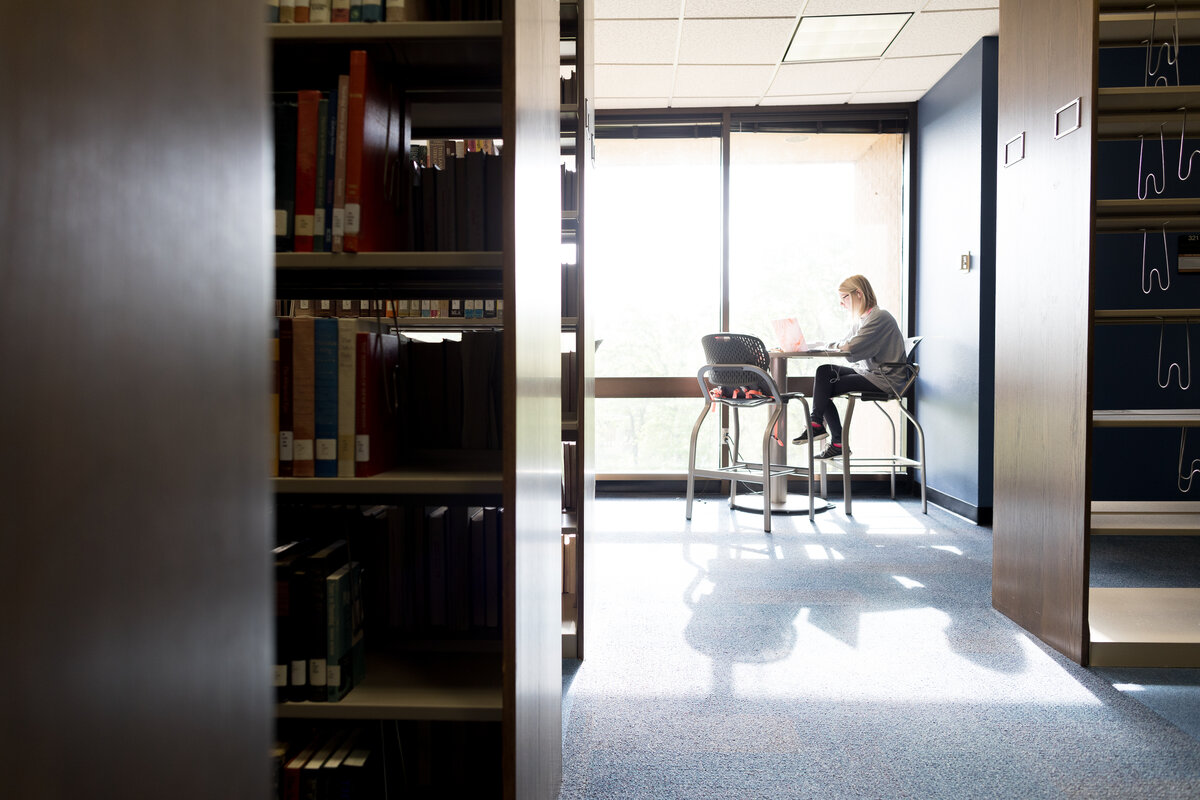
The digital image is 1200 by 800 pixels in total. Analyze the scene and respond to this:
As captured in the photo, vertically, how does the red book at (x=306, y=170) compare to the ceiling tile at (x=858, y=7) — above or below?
below

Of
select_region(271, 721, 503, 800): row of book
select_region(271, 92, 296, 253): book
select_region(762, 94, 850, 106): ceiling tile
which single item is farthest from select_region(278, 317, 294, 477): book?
select_region(762, 94, 850, 106): ceiling tile

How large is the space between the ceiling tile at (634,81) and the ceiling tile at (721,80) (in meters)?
0.07

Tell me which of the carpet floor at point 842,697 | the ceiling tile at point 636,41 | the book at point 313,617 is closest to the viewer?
the book at point 313,617

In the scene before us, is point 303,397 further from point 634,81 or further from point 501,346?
point 634,81

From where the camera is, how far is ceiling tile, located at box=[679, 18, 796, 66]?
3.79 m

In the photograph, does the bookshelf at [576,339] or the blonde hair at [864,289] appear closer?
the bookshelf at [576,339]

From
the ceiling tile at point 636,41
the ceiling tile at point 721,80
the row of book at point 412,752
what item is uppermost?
the ceiling tile at point 721,80

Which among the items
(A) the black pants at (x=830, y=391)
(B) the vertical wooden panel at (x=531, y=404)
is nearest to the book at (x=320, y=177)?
(B) the vertical wooden panel at (x=531, y=404)

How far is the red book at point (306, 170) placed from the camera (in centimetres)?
118

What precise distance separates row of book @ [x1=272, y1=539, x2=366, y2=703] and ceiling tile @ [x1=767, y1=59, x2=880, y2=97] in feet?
13.2

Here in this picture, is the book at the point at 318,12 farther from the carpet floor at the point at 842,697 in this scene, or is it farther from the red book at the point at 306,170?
the carpet floor at the point at 842,697

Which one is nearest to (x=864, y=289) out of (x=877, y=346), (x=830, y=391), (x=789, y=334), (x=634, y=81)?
(x=877, y=346)

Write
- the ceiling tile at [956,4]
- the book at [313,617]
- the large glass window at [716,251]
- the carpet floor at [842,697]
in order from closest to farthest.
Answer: the book at [313,617] < the carpet floor at [842,697] < the ceiling tile at [956,4] < the large glass window at [716,251]

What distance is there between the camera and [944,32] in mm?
3869
